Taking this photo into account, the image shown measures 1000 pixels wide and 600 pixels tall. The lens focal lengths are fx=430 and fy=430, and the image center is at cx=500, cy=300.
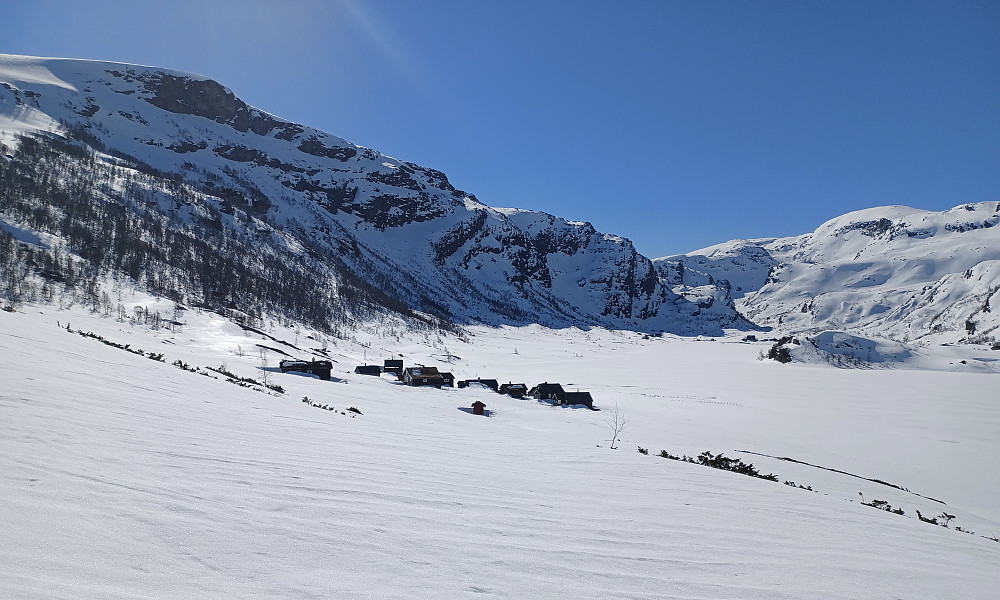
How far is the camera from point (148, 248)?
62438mm

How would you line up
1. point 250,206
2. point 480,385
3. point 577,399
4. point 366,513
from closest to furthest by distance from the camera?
point 366,513 < point 577,399 < point 480,385 < point 250,206

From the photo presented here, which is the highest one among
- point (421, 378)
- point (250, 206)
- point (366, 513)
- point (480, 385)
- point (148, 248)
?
point (250, 206)

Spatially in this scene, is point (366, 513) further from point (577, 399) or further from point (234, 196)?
point (234, 196)

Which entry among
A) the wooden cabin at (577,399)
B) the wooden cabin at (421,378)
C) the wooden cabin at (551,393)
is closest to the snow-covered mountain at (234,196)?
the wooden cabin at (421,378)

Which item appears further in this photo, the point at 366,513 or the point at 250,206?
the point at 250,206

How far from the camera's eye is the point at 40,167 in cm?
7019

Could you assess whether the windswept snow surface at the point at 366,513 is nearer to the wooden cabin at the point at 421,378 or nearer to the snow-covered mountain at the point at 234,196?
the wooden cabin at the point at 421,378

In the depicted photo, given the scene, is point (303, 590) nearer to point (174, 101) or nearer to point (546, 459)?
point (546, 459)

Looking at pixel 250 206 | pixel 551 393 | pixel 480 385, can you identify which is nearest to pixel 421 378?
pixel 480 385

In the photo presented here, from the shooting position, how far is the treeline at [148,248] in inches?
1638

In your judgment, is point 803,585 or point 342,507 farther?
point 342,507

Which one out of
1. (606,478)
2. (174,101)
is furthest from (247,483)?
(174,101)

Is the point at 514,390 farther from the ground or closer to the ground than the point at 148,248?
closer to the ground

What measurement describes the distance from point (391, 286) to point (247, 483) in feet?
422
